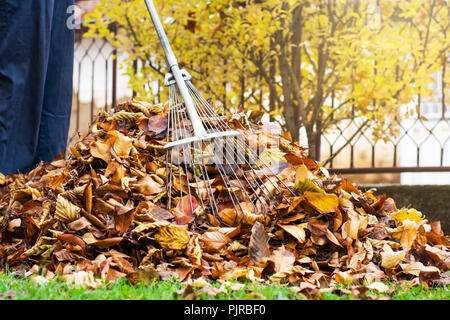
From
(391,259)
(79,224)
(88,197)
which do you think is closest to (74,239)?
(79,224)

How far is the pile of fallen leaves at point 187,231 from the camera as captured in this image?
4.91 ft

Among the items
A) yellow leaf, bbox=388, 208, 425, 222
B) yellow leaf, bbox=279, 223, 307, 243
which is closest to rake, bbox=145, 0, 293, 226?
yellow leaf, bbox=279, 223, 307, 243

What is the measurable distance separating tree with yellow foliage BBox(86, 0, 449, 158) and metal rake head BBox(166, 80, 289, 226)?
3.53ft

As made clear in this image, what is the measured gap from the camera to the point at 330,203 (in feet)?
5.66

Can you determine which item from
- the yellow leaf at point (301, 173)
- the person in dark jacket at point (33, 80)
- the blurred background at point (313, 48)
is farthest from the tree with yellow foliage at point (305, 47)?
the yellow leaf at point (301, 173)

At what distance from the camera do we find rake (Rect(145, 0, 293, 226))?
1.78 metres

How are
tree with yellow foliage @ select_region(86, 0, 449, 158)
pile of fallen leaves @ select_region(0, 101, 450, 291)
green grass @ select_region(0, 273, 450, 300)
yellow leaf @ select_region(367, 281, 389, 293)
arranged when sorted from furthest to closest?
tree with yellow foliage @ select_region(86, 0, 449, 158) < pile of fallen leaves @ select_region(0, 101, 450, 291) < yellow leaf @ select_region(367, 281, 389, 293) < green grass @ select_region(0, 273, 450, 300)

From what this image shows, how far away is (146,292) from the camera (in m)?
1.21

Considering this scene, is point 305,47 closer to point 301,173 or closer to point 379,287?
point 301,173

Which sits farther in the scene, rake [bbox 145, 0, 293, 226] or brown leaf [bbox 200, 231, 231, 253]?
rake [bbox 145, 0, 293, 226]

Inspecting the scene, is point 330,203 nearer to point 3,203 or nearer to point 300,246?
point 300,246

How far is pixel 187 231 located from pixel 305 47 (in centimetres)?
197

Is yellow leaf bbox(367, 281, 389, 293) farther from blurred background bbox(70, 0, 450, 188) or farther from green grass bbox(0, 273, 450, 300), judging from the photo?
blurred background bbox(70, 0, 450, 188)
